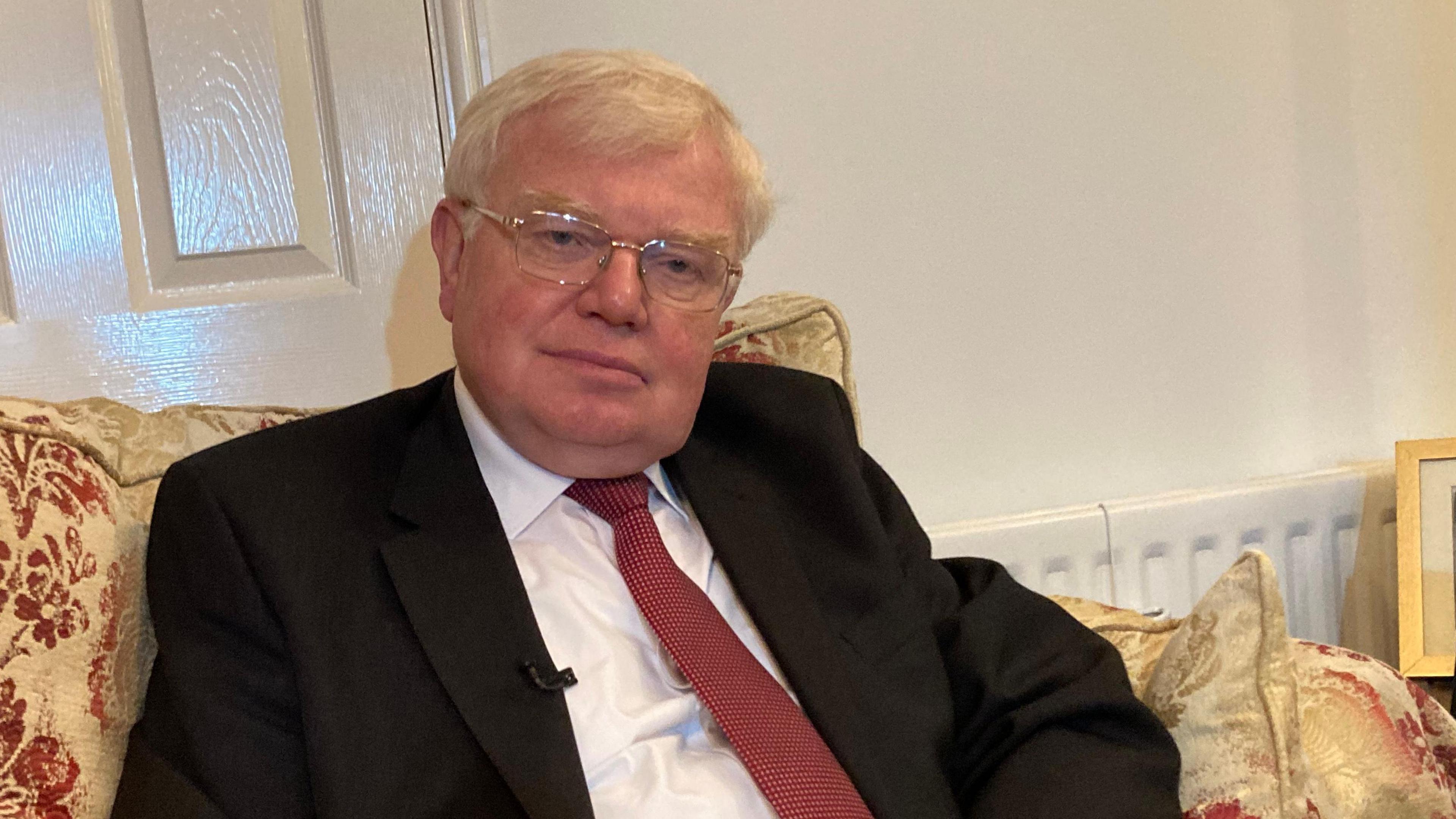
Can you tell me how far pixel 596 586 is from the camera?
1.22 meters

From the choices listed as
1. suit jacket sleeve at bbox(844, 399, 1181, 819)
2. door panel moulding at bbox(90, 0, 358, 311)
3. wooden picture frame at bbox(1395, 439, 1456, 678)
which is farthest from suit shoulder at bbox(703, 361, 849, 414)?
wooden picture frame at bbox(1395, 439, 1456, 678)

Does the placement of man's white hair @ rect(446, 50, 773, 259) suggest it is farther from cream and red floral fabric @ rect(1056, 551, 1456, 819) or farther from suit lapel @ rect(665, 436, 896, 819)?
cream and red floral fabric @ rect(1056, 551, 1456, 819)

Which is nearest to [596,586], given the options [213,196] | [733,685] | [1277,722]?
[733,685]

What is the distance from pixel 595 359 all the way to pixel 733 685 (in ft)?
1.18

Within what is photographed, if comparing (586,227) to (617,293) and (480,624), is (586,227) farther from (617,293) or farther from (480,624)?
(480,624)

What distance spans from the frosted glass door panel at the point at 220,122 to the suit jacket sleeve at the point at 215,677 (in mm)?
737

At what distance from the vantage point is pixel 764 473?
142cm

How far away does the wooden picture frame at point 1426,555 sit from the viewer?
190 centimetres

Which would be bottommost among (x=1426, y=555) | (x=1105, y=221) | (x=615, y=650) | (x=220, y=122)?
(x=1426, y=555)

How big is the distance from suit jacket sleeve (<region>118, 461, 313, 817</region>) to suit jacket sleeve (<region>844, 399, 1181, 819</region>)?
0.68 m

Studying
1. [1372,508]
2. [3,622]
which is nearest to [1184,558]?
[1372,508]

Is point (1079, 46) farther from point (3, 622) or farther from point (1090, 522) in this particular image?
point (3, 622)

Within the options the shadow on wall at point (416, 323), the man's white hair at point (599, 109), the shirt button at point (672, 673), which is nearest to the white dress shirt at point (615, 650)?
the shirt button at point (672, 673)

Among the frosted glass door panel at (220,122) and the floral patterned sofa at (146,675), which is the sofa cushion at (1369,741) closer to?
the floral patterned sofa at (146,675)
